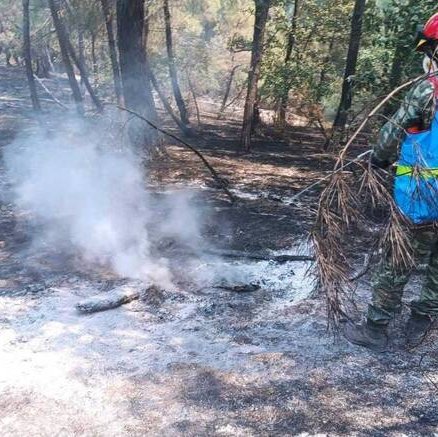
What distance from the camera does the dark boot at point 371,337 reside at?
339cm

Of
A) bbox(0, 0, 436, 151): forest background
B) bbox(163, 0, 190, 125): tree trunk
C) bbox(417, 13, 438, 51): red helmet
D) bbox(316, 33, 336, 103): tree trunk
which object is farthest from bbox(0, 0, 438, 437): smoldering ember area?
bbox(163, 0, 190, 125): tree trunk

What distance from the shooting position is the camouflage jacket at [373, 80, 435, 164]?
286 cm

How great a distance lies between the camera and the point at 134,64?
33.7ft

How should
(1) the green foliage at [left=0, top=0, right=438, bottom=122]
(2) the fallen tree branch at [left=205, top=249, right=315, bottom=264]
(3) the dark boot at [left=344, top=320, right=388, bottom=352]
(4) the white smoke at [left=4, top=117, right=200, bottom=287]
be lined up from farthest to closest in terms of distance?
(1) the green foliage at [left=0, top=0, right=438, bottom=122] < (4) the white smoke at [left=4, top=117, right=200, bottom=287] < (2) the fallen tree branch at [left=205, top=249, right=315, bottom=264] < (3) the dark boot at [left=344, top=320, right=388, bottom=352]

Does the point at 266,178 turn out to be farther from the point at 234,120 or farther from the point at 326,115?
the point at 234,120

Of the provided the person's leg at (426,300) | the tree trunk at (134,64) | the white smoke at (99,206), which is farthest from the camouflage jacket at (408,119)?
the tree trunk at (134,64)

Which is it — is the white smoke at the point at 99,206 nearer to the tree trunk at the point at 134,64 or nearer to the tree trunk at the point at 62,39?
the tree trunk at the point at 134,64

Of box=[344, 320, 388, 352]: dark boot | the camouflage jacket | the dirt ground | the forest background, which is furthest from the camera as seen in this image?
the forest background

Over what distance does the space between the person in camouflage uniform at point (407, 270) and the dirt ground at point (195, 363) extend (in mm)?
137

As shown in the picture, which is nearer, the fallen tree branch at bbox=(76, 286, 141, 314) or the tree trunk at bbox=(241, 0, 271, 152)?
the fallen tree branch at bbox=(76, 286, 141, 314)

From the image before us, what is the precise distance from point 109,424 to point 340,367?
1.51 meters

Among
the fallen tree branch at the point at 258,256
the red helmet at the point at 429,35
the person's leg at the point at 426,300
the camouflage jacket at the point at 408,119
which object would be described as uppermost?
the red helmet at the point at 429,35

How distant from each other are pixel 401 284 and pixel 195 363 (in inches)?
59.6

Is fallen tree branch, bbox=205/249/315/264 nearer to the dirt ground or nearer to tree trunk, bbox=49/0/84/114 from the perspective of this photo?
the dirt ground
